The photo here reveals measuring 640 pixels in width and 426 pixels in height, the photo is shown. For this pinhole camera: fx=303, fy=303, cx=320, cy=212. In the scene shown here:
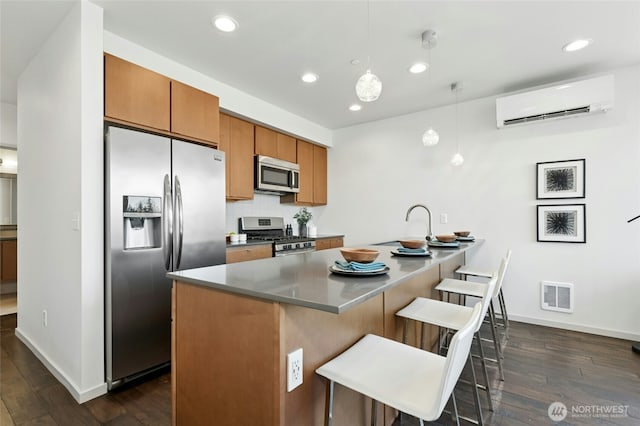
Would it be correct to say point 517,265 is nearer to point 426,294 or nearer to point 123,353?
point 426,294

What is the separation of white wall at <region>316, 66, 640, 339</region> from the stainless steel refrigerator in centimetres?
278

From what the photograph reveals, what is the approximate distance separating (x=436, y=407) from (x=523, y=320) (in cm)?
325

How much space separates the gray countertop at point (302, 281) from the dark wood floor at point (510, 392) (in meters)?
1.04

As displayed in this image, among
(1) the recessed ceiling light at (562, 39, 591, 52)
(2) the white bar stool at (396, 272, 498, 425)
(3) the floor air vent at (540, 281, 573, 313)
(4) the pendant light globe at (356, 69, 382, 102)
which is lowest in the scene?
(3) the floor air vent at (540, 281, 573, 313)

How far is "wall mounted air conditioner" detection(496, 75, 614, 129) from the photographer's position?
9.55ft

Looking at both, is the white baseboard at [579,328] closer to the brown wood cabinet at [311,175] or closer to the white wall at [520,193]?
the white wall at [520,193]

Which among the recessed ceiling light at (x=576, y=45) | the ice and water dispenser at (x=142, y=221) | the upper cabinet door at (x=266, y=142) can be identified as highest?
the recessed ceiling light at (x=576, y=45)

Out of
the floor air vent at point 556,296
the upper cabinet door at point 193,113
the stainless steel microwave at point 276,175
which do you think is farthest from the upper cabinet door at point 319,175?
the floor air vent at point 556,296

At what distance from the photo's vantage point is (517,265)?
3477 millimetres

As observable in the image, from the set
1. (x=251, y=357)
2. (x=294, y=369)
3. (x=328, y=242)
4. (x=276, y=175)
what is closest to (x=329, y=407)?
(x=294, y=369)

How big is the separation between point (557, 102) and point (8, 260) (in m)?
7.47

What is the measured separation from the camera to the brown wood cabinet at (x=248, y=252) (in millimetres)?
3082

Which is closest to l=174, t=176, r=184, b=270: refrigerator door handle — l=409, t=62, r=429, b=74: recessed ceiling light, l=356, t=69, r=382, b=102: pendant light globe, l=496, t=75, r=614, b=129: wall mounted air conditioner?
l=356, t=69, r=382, b=102: pendant light globe

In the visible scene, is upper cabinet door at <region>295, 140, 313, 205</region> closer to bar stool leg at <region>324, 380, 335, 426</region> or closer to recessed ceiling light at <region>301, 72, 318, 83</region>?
recessed ceiling light at <region>301, 72, 318, 83</region>
